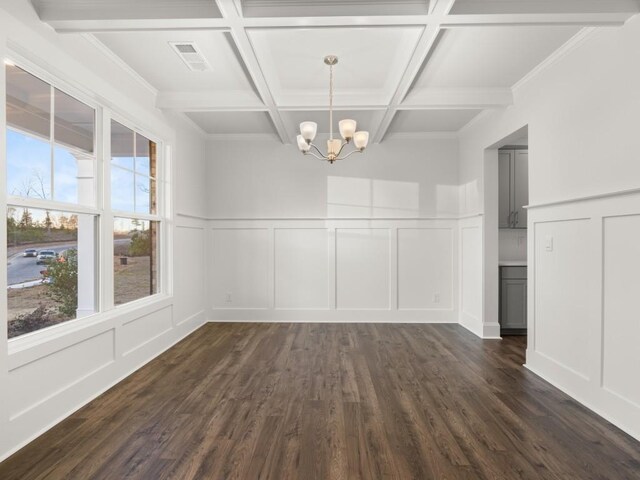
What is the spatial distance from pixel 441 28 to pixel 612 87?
1227 mm

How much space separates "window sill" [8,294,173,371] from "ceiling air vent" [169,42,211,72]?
223 centimetres

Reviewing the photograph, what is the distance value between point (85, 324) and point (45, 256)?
A: 615mm

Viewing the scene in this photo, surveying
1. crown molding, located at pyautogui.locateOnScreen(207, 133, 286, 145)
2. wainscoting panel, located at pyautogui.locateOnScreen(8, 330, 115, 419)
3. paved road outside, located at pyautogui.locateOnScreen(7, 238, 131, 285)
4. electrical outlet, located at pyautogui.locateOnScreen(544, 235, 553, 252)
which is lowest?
wainscoting panel, located at pyautogui.locateOnScreen(8, 330, 115, 419)

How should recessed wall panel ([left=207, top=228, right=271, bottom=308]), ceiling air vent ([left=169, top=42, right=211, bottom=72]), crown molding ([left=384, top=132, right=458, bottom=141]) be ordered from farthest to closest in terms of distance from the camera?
recessed wall panel ([left=207, top=228, right=271, bottom=308]) → crown molding ([left=384, top=132, right=458, bottom=141]) → ceiling air vent ([left=169, top=42, right=211, bottom=72])

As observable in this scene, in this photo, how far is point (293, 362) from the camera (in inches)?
148

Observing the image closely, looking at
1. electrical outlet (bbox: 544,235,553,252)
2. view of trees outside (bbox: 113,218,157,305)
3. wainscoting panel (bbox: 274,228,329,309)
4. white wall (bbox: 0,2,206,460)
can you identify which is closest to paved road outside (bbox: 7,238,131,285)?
white wall (bbox: 0,2,206,460)

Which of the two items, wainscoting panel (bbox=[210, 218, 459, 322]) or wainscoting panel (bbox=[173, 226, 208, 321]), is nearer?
wainscoting panel (bbox=[173, 226, 208, 321])

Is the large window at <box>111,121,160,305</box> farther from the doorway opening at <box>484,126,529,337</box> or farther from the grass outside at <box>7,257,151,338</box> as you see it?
the doorway opening at <box>484,126,529,337</box>

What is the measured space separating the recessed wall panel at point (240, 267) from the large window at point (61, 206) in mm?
1903

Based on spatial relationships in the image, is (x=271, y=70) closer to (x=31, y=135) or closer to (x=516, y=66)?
(x=31, y=135)

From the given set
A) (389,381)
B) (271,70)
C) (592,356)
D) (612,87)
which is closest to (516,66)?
(612,87)

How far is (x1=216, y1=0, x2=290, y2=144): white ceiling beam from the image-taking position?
2363mm

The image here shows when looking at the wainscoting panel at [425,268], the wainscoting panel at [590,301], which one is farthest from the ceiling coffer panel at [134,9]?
the wainscoting panel at [425,268]

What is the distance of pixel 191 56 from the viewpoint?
322cm
